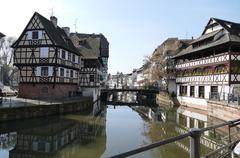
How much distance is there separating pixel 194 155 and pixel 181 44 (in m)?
62.5

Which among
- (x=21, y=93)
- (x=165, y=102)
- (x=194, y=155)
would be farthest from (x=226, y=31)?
(x=194, y=155)

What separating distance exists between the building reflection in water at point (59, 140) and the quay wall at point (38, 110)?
2.04 m

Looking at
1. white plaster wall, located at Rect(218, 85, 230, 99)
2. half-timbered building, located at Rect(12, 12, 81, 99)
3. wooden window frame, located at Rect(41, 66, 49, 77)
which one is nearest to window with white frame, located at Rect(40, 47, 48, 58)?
half-timbered building, located at Rect(12, 12, 81, 99)

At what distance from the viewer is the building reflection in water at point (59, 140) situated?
52.6 feet

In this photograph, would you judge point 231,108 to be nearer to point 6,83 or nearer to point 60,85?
point 60,85

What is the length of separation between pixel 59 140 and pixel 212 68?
22.0 metres

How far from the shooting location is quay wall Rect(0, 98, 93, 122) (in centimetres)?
2398

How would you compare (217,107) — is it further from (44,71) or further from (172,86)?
(172,86)

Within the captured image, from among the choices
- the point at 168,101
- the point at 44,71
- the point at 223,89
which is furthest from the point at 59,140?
the point at 168,101

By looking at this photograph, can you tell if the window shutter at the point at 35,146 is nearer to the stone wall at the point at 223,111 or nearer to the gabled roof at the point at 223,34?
the stone wall at the point at 223,111

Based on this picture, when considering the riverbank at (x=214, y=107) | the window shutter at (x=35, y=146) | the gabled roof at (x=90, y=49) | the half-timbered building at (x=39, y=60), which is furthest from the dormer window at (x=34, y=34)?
the riverbank at (x=214, y=107)

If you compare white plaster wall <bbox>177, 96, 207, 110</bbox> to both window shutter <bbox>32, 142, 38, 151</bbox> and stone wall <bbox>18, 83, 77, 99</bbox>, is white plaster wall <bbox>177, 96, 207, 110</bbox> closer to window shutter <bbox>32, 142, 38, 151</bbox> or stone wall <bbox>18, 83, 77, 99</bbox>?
stone wall <bbox>18, 83, 77, 99</bbox>

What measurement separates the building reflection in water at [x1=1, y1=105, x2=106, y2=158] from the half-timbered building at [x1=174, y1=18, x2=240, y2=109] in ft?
48.0

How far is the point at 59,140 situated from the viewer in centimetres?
1941
